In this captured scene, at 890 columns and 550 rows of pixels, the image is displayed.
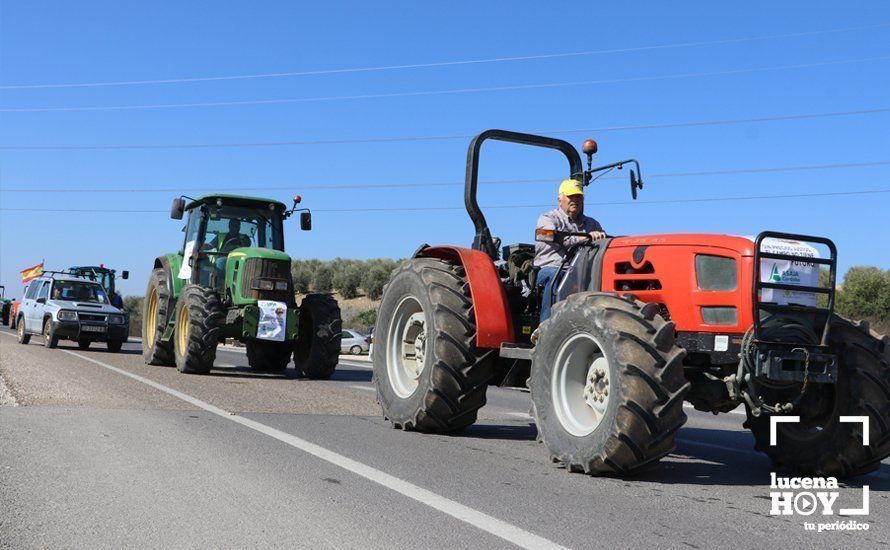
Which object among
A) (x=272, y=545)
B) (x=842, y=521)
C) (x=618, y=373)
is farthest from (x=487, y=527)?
(x=842, y=521)

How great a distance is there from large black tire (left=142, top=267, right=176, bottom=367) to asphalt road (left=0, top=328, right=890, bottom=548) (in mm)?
6798

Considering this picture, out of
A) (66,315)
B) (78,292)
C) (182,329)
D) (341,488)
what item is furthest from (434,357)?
(78,292)

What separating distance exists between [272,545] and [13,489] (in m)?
1.90

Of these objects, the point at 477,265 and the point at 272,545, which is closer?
the point at 272,545

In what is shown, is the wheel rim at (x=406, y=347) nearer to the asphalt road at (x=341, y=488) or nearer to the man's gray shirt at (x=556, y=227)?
the asphalt road at (x=341, y=488)

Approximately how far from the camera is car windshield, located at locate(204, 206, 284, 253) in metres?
15.8

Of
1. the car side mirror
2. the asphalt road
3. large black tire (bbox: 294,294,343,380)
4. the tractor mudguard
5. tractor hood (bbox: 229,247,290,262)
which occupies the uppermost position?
the car side mirror

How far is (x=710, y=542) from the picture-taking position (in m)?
4.26

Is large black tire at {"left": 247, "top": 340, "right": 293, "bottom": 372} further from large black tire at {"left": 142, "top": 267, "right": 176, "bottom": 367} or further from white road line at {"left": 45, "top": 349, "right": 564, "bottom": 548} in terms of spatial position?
white road line at {"left": 45, "top": 349, "right": 564, "bottom": 548}

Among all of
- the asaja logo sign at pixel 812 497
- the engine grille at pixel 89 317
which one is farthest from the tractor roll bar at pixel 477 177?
the engine grille at pixel 89 317

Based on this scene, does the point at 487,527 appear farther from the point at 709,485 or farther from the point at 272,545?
the point at 709,485

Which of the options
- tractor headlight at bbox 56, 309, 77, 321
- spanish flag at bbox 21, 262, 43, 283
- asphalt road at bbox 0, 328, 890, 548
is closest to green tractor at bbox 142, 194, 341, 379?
tractor headlight at bbox 56, 309, 77, 321

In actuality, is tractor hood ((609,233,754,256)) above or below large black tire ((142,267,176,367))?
above

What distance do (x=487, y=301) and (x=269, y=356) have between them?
33.1 ft
